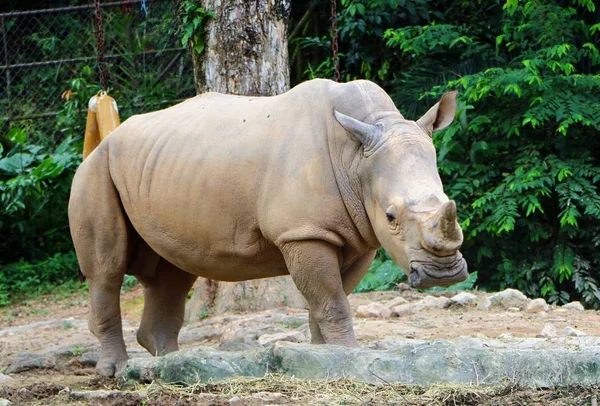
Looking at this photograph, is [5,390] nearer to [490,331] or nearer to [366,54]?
[490,331]

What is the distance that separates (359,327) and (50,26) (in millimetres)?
8114

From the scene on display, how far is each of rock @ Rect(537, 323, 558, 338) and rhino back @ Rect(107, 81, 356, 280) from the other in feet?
6.17

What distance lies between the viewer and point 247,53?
7.71 meters

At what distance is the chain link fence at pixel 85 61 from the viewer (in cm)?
1241

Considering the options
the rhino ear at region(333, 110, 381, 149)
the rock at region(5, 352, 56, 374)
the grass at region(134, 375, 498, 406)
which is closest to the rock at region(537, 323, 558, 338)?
the rhino ear at region(333, 110, 381, 149)

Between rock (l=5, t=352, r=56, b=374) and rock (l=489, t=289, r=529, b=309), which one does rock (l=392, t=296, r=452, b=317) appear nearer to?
rock (l=489, t=289, r=529, b=309)

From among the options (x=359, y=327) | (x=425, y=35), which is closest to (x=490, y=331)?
(x=359, y=327)

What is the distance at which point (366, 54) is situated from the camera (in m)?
11.7

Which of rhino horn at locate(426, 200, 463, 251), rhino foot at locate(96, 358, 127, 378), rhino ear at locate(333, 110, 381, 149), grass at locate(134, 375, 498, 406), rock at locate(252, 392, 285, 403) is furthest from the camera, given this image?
rhino foot at locate(96, 358, 127, 378)

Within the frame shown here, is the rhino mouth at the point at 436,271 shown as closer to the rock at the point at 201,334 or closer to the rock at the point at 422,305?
the rock at the point at 201,334

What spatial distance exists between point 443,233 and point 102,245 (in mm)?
2449

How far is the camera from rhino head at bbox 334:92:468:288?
15.2ft

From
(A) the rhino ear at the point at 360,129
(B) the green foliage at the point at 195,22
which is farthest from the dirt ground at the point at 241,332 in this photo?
(B) the green foliage at the point at 195,22

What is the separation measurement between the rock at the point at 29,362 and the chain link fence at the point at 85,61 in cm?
574
